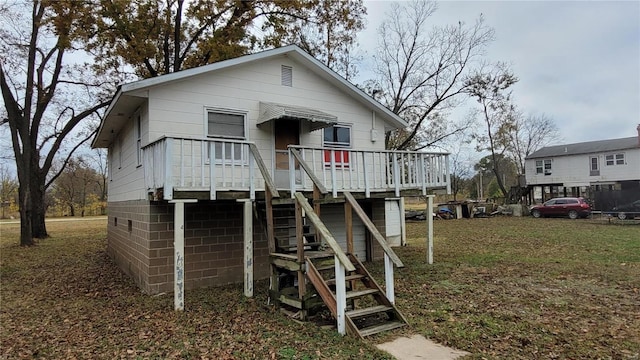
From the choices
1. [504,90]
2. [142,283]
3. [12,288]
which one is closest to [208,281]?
[142,283]

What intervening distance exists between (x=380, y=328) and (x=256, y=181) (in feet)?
14.4

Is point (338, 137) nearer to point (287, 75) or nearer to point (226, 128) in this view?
point (287, 75)

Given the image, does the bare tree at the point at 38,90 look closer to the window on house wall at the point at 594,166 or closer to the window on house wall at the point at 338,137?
the window on house wall at the point at 338,137

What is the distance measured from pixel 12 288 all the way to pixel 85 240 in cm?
1071

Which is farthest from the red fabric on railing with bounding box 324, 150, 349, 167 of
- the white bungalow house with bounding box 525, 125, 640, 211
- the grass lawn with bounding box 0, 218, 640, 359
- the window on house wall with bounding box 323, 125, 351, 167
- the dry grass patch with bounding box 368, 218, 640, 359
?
the white bungalow house with bounding box 525, 125, 640, 211

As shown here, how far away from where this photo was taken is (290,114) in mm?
8781

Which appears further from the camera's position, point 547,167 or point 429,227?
point 547,167

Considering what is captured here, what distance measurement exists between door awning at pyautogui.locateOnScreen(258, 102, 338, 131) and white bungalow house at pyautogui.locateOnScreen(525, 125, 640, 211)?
25946mm

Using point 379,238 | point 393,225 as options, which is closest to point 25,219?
point 393,225

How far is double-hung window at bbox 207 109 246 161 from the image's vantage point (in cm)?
879

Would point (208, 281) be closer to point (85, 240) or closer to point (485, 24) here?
point (85, 240)

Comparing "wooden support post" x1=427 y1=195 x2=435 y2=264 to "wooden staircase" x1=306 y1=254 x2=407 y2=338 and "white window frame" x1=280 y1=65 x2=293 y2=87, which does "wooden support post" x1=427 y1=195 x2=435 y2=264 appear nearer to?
"wooden staircase" x1=306 y1=254 x2=407 y2=338

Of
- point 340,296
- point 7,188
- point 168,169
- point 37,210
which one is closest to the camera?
point 340,296

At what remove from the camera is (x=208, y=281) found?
864 cm
